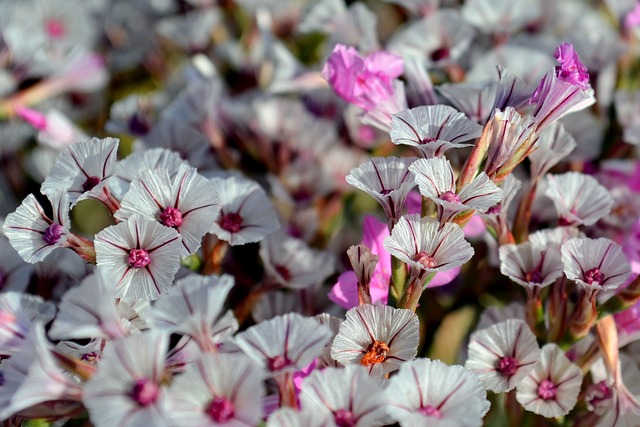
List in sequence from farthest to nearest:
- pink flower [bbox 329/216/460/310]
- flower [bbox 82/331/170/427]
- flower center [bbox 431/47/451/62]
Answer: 1. flower center [bbox 431/47/451/62]
2. pink flower [bbox 329/216/460/310]
3. flower [bbox 82/331/170/427]

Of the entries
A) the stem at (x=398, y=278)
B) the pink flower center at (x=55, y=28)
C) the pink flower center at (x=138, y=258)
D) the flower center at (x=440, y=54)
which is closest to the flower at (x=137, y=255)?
the pink flower center at (x=138, y=258)

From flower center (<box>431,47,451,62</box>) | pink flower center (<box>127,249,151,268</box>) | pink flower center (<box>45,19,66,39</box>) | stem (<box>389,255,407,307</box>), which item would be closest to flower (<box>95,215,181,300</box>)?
pink flower center (<box>127,249,151,268</box>)

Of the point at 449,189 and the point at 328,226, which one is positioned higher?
the point at 449,189

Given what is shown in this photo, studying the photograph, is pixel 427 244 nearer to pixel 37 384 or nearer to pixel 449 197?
pixel 449 197

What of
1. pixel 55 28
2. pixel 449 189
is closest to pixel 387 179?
pixel 449 189

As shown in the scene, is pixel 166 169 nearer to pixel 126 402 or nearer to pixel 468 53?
pixel 126 402

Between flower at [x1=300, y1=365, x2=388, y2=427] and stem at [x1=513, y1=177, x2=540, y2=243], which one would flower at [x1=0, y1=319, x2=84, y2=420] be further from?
stem at [x1=513, y1=177, x2=540, y2=243]

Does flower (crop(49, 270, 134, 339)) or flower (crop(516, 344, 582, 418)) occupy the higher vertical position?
flower (crop(49, 270, 134, 339))
